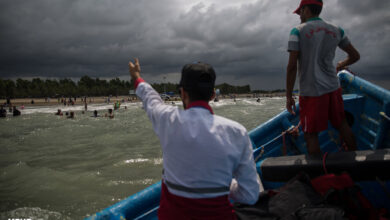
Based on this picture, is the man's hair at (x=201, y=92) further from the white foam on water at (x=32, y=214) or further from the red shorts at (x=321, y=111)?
the white foam on water at (x=32, y=214)

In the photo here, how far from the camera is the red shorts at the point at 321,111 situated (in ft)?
7.48

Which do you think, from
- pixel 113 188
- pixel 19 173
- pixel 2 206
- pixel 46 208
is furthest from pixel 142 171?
pixel 19 173

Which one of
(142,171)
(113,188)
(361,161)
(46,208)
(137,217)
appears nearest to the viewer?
(361,161)

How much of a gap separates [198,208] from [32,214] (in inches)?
218

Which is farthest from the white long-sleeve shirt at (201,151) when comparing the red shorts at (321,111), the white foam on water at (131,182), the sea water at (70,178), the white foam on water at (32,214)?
the white foam on water at (131,182)

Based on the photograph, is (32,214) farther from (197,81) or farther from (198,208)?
(197,81)

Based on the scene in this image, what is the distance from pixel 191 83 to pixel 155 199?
152 centimetres

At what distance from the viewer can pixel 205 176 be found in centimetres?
118

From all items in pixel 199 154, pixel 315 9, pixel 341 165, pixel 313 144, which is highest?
pixel 315 9

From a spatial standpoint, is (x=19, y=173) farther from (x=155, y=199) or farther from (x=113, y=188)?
(x=155, y=199)

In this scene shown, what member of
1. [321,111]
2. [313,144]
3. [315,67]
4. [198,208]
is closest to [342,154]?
[313,144]

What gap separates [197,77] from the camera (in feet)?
4.15

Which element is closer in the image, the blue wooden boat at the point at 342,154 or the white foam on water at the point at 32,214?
the blue wooden boat at the point at 342,154

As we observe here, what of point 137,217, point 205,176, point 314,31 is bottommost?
point 137,217
